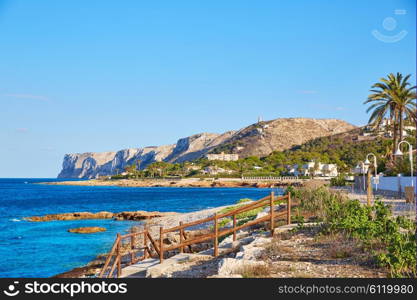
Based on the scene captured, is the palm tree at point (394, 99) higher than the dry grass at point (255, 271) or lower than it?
higher

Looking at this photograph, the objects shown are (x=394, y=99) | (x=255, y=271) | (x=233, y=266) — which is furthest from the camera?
(x=394, y=99)

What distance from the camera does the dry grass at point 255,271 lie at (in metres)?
9.47

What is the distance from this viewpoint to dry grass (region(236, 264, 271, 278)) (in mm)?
9469

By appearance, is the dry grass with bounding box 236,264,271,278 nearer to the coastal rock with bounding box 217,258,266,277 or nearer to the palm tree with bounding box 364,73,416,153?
the coastal rock with bounding box 217,258,266,277

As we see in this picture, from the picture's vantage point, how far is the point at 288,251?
12.0 meters

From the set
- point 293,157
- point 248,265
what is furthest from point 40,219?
point 293,157

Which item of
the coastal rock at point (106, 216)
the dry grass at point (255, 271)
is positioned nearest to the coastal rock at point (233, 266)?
the dry grass at point (255, 271)

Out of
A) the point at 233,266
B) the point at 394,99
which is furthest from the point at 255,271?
the point at 394,99

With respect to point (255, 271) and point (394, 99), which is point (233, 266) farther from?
point (394, 99)

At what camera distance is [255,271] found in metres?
9.69

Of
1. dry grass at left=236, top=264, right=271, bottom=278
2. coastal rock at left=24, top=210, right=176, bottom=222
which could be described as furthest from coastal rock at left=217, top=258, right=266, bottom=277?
coastal rock at left=24, top=210, right=176, bottom=222

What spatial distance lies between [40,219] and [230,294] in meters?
38.0

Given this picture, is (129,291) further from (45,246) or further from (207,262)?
(45,246)

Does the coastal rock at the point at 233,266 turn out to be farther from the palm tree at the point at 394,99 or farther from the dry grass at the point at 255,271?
the palm tree at the point at 394,99
